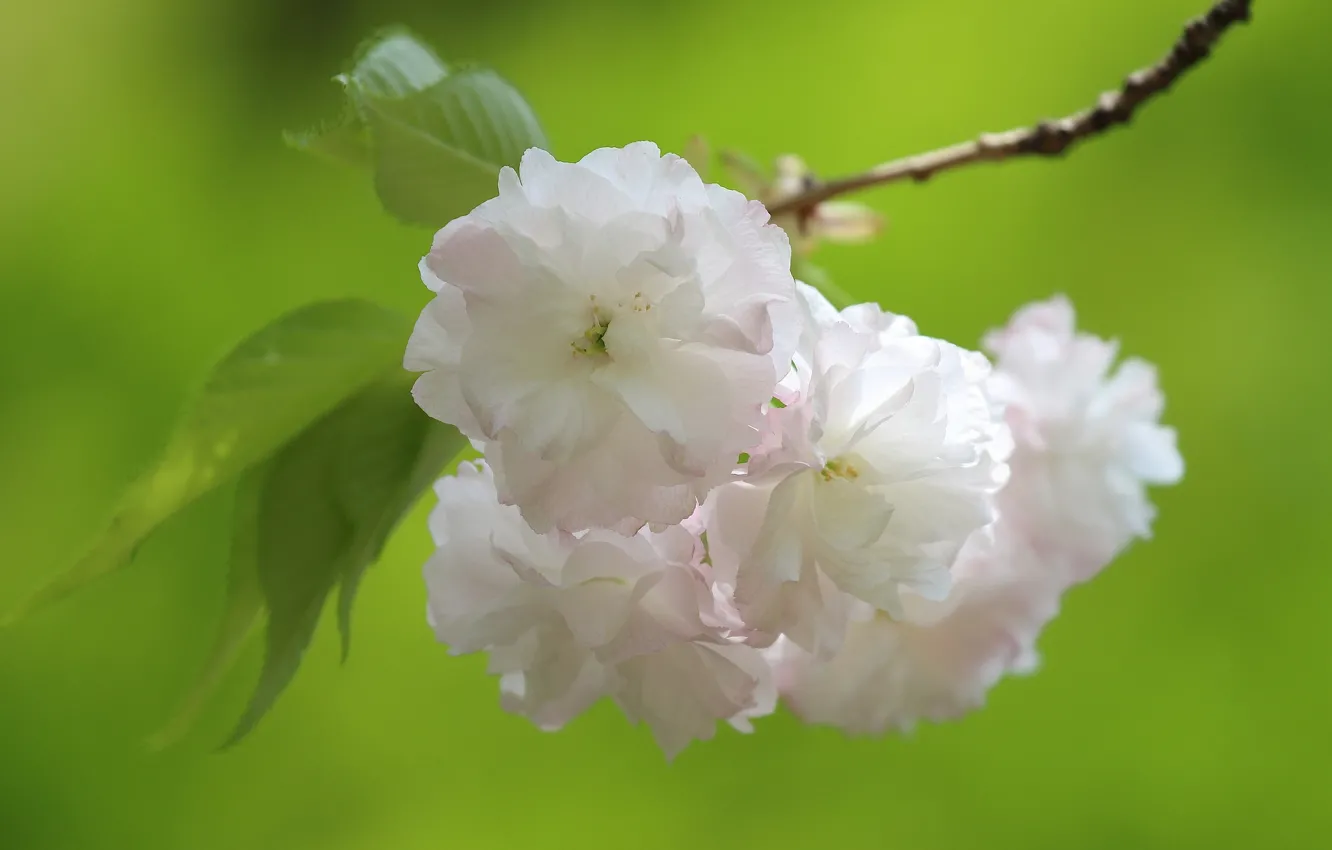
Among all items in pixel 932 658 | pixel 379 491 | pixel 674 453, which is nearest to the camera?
pixel 674 453

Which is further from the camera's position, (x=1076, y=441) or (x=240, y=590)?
(x=1076, y=441)

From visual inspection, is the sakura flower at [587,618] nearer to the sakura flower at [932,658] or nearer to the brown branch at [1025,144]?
the sakura flower at [932,658]

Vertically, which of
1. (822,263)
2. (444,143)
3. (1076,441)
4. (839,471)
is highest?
(444,143)

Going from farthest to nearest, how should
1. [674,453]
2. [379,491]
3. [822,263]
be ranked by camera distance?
[822,263] → [379,491] → [674,453]

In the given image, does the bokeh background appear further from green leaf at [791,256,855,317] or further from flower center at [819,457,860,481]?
flower center at [819,457,860,481]

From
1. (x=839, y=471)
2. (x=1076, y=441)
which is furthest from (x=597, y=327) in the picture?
(x=1076, y=441)

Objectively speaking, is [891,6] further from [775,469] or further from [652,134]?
[775,469]

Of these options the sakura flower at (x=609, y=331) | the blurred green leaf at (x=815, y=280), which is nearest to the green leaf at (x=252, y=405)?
the sakura flower at (x=609, y=331)

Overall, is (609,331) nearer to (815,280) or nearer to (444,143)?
(444,143)
